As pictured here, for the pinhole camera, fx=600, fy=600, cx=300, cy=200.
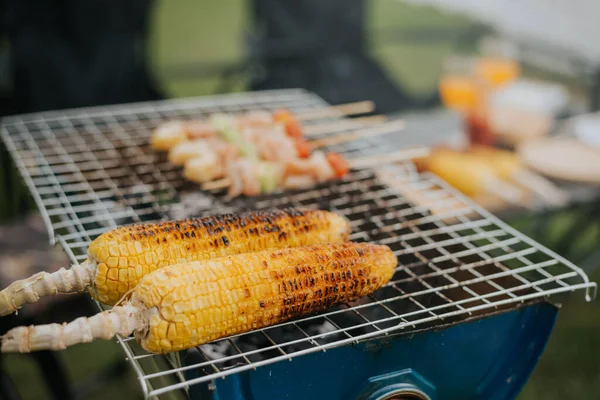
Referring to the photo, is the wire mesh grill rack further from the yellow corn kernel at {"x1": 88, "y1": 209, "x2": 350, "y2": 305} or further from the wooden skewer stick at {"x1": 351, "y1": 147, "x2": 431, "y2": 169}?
the yellow corn kernel at {"x1": 88, "y1": 209, "x2": 350, "y2": 305}

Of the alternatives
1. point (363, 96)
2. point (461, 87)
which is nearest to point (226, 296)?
point (461, 87)

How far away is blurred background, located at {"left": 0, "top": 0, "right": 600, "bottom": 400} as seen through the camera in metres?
4.81

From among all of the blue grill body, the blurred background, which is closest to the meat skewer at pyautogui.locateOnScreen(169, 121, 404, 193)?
the blurred background

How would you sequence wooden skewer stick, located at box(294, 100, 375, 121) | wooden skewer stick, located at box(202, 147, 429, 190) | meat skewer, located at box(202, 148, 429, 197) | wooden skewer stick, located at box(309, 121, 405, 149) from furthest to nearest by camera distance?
wooden skewer stick, located at box(294, 100, 375, 121)
wooden skewer stick, located at box(309, 121, 405, 149)
wooden skewer stick, located at box(202, 147, 429, 190)
meat skewer, located at box(202, 148, 429, 197)

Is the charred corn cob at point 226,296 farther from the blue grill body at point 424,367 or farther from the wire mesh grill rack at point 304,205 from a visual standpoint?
the blue grill body at point 424,367

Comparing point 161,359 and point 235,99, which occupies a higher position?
point 235,99

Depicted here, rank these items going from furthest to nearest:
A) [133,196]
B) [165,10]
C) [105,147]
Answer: [165,10], [105,147], [133,196]

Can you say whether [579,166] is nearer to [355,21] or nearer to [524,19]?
[355,21]

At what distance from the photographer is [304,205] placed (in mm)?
3586

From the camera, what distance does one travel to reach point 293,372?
2.41m

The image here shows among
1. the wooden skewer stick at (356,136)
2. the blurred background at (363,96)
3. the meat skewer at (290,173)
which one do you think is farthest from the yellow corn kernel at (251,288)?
the blurred background at (363,96)

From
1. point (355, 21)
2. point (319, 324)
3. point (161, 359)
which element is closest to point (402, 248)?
point (319, 324)

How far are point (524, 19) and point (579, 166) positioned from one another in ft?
33.5

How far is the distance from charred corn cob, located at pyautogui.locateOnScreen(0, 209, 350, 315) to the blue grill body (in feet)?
1.70
